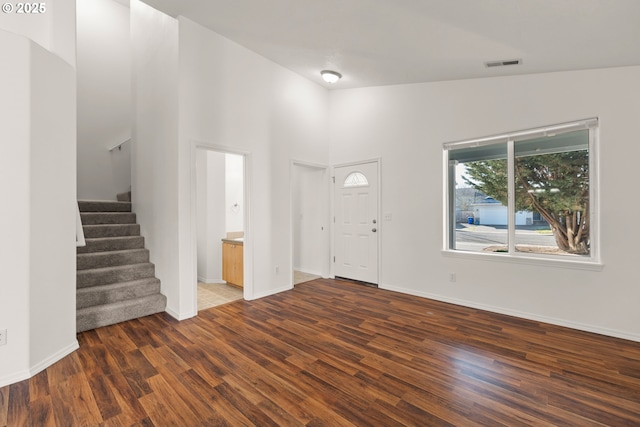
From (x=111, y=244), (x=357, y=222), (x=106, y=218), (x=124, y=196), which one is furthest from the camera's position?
(x=124, y=196)

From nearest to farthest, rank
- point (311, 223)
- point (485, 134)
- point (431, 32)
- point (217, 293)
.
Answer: point (431, 32) → point (485, 134) → point (217, 293) → point (311, 223)

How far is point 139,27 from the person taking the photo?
4465 mm

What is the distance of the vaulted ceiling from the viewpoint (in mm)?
2174

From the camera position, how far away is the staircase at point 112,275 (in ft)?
10.5

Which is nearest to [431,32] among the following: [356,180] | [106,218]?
[356,180]

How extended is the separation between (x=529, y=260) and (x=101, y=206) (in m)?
6.00

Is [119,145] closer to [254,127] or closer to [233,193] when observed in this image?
[233,193]

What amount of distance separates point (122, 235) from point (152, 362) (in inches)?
98.9

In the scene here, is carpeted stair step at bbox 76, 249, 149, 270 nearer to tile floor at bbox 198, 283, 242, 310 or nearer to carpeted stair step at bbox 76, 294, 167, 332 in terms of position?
carpeted stair step at bbox 76, 294, 167, 332

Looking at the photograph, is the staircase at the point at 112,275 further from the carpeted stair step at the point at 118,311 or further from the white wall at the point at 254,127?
the white wall at the point at 254,127

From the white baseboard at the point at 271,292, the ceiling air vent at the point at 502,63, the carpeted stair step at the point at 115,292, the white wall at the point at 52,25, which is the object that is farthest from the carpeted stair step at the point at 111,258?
the ceiling air vent at the point at 502,63

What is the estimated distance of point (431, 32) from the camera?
2662 millimetres

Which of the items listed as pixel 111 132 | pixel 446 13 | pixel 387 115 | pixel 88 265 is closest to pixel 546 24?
pixel 446 13

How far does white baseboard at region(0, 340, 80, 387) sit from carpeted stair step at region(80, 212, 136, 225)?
6.86 ft
